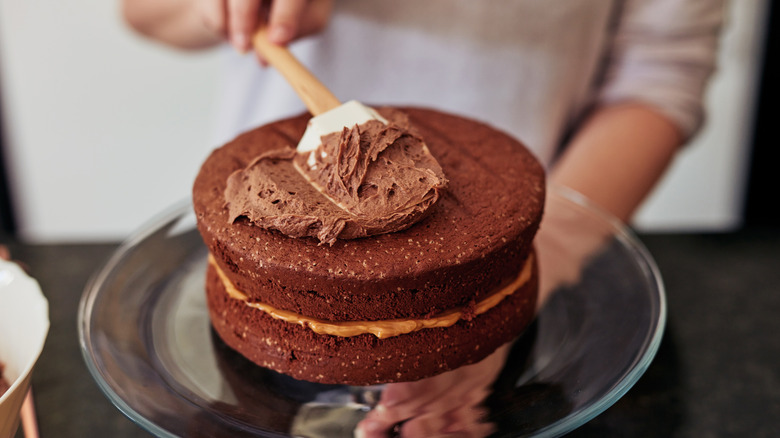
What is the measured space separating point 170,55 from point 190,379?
2.14 metres

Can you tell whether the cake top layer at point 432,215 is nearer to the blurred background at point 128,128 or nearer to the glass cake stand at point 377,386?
the glass cake stand at point 377,386

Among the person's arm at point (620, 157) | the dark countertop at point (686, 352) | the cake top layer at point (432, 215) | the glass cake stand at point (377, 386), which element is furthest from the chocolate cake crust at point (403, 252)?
the person's arm at point (620, 157)

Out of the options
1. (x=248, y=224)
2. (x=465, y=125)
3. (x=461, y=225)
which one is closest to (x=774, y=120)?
(x=465, y=125)

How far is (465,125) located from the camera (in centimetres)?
107

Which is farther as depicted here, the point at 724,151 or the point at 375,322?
the point at 724,151

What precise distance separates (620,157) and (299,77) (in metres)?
0.76

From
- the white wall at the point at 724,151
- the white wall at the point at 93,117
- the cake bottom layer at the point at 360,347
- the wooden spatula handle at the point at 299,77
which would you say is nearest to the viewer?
the cake bottom layer at the point at 360,347

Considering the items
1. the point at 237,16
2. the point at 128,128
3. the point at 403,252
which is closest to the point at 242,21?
the point at 237,16

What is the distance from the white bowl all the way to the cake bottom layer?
0.77 feet

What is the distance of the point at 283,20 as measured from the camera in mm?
1056

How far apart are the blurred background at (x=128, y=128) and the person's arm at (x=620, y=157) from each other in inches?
47.5

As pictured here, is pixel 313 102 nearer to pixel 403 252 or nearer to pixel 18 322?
pixel 403 252

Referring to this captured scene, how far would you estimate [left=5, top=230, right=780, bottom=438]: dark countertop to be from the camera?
1.07 metres

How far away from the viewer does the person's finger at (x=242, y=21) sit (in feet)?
3.44
